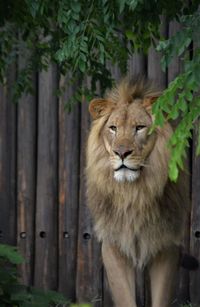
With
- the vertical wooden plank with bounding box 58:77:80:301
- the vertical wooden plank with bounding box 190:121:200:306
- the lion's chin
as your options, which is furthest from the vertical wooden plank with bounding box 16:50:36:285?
the lion's chin

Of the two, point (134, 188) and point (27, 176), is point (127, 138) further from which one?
point (27, 176)

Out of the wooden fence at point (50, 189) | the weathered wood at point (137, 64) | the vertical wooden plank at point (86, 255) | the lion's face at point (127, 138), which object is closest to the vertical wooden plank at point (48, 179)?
the wooden fence at point (50, 189)

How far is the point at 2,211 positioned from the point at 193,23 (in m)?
4.23

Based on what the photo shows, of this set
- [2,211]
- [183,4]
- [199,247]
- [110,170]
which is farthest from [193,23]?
[2,211]

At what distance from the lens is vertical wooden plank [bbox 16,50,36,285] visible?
29.3 feet

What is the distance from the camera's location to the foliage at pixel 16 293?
5.64 metres

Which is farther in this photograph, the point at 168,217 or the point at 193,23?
the point at 168,217

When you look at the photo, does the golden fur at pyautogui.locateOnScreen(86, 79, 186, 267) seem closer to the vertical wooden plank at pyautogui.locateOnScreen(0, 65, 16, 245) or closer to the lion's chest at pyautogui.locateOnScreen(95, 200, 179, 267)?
the lion's chest at pyautogui.locateOnScreen(95, 200, 179, 267)

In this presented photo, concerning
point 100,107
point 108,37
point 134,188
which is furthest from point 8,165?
point 108,37

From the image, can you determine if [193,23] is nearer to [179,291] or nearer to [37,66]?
[37,66]

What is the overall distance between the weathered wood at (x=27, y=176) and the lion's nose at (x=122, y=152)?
8.26 feet

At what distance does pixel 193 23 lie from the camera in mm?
5234

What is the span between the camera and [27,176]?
353 inches

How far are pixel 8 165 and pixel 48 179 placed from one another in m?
0.41
